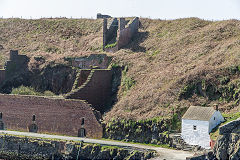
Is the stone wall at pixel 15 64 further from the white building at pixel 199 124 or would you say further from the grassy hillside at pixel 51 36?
the white building at pixel 199 124

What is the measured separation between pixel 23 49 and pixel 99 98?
64.5 ft

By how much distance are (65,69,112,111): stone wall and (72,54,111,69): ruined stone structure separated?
2370mm

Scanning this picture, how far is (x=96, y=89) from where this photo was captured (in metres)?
62.8

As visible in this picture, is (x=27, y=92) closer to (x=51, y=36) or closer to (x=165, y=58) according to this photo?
(x=165, y=58)

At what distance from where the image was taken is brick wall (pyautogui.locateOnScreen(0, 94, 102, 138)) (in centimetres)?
5722

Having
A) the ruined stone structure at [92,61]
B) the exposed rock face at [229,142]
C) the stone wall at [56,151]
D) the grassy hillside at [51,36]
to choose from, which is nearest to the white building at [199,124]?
the exposed rock face at [229,142]

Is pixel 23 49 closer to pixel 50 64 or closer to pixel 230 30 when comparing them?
pixel 50 64

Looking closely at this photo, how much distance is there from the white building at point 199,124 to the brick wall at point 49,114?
9826 millimetres

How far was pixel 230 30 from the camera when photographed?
63.2 meters

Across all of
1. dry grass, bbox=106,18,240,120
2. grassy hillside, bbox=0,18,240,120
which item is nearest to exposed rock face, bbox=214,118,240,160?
grassy hillside, bbox=0,18,240,120

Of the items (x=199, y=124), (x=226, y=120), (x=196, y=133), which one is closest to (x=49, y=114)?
(x=196, y=133)

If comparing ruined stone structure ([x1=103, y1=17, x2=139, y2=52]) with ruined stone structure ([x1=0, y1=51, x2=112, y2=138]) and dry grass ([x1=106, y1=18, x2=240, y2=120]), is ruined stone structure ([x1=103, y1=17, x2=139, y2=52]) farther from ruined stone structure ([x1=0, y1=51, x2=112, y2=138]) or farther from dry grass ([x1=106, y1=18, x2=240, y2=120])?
ruined stone structure ([x1=0, y1=51, x2=112, y2=138])

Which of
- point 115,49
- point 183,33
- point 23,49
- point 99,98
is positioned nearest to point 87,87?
point 99,98

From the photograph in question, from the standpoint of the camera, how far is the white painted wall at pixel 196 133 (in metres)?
49.1
